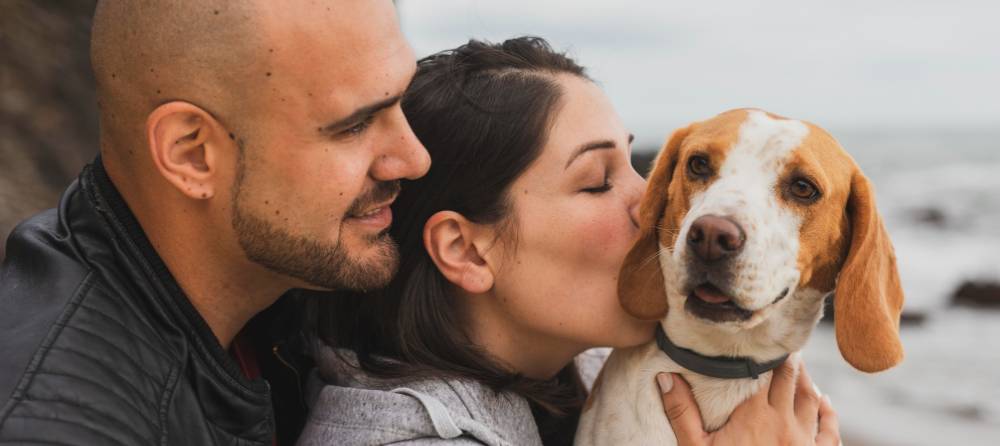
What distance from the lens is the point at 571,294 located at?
2490 mm

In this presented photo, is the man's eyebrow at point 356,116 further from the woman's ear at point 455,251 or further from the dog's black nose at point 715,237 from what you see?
the dog's black nose at point 715,237

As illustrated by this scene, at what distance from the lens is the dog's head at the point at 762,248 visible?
2158 mm

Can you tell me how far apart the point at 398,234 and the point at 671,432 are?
2.90 ft

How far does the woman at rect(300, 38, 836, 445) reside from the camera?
2.45 m

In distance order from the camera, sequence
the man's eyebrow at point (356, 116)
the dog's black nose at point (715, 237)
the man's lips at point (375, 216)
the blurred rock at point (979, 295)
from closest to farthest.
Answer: the dog's black nose at point (715, 237), the man's eyebrow at point (356, 116), the man's lips at point (375, 216), the blurred rock at point (979, 295)

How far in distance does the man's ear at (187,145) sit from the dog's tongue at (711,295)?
1.15 meters

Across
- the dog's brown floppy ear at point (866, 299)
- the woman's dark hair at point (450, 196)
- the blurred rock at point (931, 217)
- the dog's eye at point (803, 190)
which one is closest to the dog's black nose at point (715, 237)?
the dog's eye at point (803, 190)

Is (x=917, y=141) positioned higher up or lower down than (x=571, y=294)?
lower down

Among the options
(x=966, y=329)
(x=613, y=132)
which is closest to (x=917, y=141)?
(x=966, y=329)

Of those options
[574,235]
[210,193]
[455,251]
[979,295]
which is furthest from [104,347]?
[979,295]

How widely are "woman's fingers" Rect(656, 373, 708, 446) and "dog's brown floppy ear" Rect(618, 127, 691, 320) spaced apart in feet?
0.57

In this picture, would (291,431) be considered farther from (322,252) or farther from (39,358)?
(39,358)

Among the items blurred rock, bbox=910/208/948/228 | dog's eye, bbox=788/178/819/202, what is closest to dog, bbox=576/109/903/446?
dog's eye, bbox=788/178/819/202

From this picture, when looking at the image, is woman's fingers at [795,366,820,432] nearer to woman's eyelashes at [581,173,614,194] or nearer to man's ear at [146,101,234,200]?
woman's eyelashes at [581,173,614,194]
